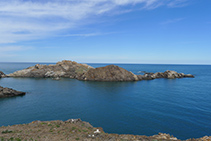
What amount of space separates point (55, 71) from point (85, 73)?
35.2 m

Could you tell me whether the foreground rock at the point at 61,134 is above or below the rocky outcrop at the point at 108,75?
below

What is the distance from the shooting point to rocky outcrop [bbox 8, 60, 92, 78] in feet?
406

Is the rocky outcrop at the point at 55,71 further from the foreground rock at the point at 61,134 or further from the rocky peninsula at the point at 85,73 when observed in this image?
the foreground rock at the point at 61,134

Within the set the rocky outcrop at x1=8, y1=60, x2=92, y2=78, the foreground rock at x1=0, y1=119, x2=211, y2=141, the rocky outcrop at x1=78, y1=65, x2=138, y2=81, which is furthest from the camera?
the rocky outcrop at x1=8, y1=60, x2=92, y2=78

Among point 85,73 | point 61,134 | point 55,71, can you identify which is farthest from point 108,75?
point 61,134

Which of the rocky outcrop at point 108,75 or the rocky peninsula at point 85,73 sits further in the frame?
the rocky peninsula at point 85,73

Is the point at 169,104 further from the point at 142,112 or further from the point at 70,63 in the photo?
the point at 70,63

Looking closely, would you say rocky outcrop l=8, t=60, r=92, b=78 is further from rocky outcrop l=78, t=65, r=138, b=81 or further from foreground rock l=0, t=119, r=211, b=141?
foreground rock l=0, t=119, r=211, b=141

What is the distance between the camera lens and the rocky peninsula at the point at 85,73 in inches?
4237

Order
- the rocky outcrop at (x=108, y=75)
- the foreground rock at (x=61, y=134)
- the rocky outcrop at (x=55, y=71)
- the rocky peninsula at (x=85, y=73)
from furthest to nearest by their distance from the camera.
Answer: the rocky outcrop at (x=55, y=71)
the rocky peninsula at (x=85, y=73)
the rocky outcrop at (x=108, y=75)
the foreground rock at (x=61, y=134)

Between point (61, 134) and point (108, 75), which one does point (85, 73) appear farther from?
point (61, 134)

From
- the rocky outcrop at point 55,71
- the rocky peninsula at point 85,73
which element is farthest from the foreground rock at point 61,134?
the rocky outcrop at point 55,71

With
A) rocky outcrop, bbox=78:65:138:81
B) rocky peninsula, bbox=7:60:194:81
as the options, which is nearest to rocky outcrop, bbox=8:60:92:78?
rocky peninsula, bbox=7:60:194:81

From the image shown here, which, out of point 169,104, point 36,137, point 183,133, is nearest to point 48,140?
point 36,137
